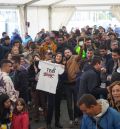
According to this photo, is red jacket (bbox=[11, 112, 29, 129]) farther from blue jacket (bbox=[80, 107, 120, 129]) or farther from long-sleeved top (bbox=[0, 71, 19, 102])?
blue jacket (bbox=[80, 107, 120, 129])

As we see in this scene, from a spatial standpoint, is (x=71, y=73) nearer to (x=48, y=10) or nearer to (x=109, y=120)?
(x=109, y=120)

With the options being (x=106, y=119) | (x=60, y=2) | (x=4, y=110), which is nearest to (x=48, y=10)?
(x=60, y=2)

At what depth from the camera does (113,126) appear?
3.78m

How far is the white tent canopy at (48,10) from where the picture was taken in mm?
17891

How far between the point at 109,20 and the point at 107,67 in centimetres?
1577

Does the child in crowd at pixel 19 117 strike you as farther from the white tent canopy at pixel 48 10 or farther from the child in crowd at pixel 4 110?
the white tent canopy at pixel 48 10

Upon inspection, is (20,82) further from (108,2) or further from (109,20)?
(109,20)

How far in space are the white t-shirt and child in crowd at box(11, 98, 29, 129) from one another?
50.4 inches

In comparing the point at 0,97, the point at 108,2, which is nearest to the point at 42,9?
the point at 108,2

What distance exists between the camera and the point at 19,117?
18.5ft

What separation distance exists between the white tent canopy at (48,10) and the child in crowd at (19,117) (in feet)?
38.6

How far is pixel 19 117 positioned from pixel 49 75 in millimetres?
1467

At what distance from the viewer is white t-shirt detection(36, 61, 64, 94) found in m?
6.87

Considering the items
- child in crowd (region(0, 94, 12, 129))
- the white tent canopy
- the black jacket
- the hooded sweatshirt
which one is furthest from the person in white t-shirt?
the white tent canopy
